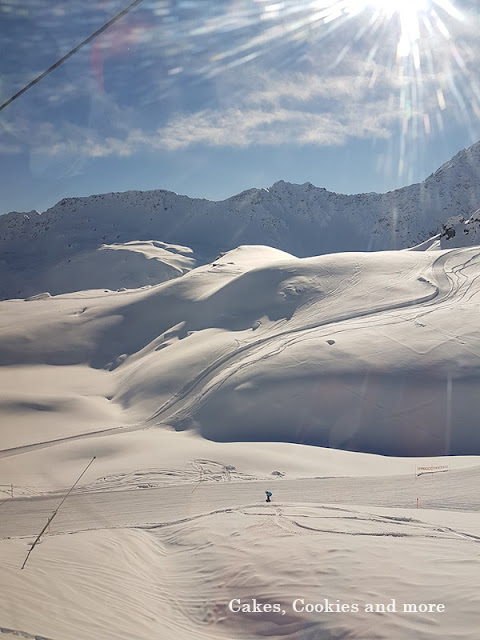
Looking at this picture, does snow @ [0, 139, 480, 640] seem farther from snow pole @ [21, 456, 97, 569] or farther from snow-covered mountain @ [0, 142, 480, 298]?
snow-covered mountain @ [0, 142, 480, 298]

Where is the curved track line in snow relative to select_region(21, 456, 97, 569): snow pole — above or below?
below

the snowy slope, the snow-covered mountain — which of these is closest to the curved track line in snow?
→ the snowy slope

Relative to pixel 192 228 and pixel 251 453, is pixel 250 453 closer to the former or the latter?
pixel 251 453

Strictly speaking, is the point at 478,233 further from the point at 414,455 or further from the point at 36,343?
the point at 36,343

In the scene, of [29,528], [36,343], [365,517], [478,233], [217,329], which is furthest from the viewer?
[478,233]

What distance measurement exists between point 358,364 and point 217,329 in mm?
16473

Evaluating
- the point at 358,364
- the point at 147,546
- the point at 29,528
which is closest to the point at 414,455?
the point at 358,364

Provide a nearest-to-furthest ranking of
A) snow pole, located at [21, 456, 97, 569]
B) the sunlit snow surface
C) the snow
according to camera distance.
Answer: the snow, the sunlit snow surface, snow pole, located at [21, 456, 97, 569]

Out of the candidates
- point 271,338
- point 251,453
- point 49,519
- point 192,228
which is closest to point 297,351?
point 271,338

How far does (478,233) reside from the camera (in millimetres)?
63062

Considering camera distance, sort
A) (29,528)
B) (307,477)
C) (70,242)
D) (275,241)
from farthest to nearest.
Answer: (275,241) → (70,242) → (307,477) → (29,528)

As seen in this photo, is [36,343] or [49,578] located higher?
[49,578]

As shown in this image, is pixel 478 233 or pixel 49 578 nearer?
pixel 49 578

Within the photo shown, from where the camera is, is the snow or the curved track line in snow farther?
the curved track line in snow
